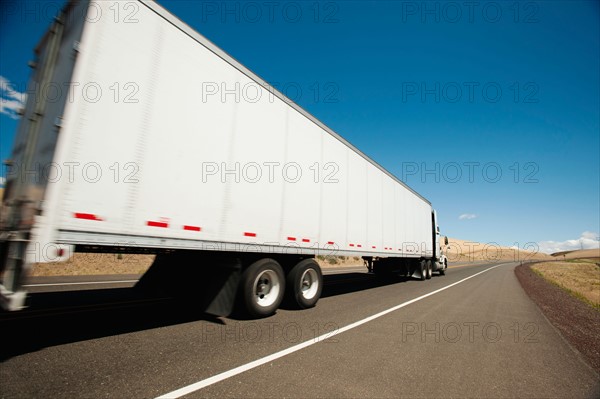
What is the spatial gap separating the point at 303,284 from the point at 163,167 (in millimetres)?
4492

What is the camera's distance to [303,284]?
7559 millimetres

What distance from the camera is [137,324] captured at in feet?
17.5

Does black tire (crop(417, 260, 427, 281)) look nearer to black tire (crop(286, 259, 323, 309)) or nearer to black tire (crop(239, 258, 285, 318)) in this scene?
black tire (crop(286, 259, 323, 309))

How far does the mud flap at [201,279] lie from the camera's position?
18.4ft

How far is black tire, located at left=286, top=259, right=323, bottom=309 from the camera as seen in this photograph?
7019 mm

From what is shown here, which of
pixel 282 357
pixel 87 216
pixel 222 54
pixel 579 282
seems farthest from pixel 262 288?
pixel 579 282

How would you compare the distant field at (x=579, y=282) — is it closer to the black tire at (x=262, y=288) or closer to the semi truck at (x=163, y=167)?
the black tire at (x=262, y=288)

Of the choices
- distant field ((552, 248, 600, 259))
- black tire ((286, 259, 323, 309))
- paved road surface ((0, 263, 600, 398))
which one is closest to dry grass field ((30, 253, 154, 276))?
paved road surface ((0, 263, 600, 398))

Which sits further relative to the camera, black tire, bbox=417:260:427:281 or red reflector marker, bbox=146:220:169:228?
black tire, bbox=417:260:427:281

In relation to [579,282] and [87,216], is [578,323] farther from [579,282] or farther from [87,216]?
[579,282]

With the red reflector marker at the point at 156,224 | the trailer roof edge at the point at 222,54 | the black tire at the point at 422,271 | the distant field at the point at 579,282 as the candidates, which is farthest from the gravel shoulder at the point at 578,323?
the trailer roof edge at the point at 222,54

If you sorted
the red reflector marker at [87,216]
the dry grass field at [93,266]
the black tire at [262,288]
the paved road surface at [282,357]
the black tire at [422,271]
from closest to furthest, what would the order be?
the paved road surface at [282,357] → the red reflector marker at [87,216] → the black tire at [262,288] → the dry grass field at [93,266] → the black tire at [422,271]

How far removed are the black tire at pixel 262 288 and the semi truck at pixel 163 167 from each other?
0.03m

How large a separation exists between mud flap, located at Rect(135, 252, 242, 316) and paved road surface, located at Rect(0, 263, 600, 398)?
0.38 meters
